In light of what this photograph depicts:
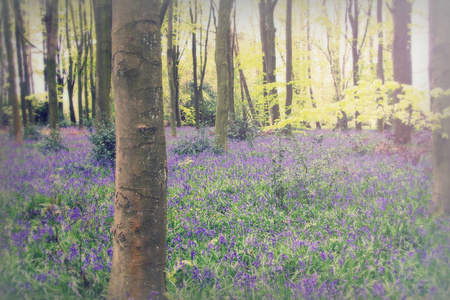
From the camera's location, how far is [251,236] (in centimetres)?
326

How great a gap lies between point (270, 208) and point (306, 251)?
4.08ft

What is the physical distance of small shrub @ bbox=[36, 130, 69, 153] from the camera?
28.7ft

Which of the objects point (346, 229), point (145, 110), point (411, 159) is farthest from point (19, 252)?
point (411, 159)

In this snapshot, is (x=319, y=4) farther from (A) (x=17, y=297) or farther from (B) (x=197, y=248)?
(A) (x=17, y=297)

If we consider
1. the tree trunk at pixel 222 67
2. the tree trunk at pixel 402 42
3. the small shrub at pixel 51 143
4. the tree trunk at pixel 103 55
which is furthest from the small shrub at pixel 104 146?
the tree trunk at pixel 402 42

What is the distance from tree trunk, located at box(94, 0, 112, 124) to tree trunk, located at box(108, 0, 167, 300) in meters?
7.08

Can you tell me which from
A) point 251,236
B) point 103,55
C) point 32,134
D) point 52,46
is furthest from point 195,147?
point 32,134

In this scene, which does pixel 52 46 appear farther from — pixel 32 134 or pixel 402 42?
pixel 402 42

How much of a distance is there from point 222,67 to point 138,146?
7.63m

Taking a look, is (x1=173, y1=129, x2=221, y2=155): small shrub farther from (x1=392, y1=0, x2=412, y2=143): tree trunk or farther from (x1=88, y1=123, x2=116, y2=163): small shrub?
(x1=392, y1=0, x2=412, y2=143): tree trunk

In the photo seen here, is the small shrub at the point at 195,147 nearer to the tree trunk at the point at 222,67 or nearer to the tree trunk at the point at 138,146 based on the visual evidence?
the tree trunk at the point at 222,67

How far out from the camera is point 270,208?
4230 millimetres

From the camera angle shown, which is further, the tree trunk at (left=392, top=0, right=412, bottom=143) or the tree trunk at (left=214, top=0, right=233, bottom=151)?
the tree trunk at (left=392, top=0, right=412, bottom=143)

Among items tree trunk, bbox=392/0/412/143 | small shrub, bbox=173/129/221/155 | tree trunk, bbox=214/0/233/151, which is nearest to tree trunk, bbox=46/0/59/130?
small shrub, bbox=173/129/221/155
